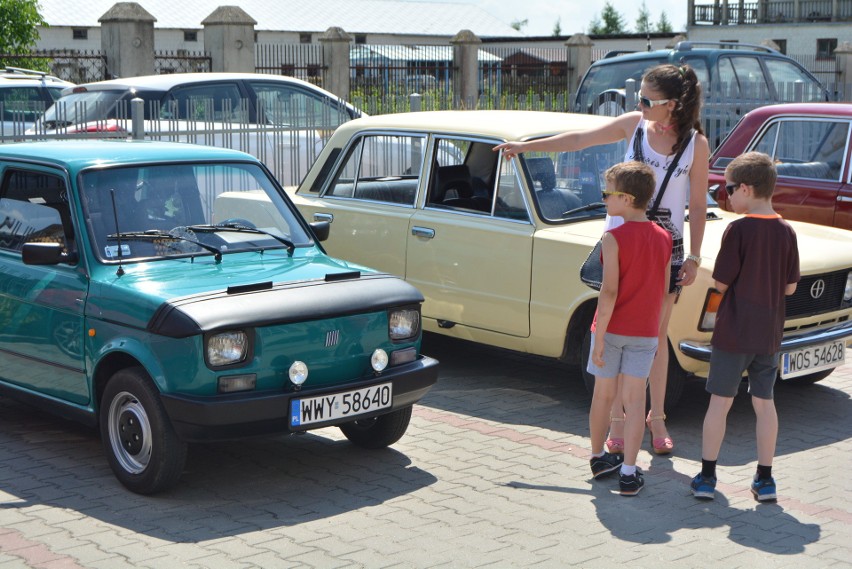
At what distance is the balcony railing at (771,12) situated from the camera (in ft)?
186

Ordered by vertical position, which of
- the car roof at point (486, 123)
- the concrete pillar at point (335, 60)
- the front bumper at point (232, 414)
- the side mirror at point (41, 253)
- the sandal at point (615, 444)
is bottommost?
the sandal at point (615, 444)

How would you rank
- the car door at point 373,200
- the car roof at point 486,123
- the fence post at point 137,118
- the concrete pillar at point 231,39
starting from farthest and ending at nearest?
the concrete pillar at point 231,39, the fence post at point 137,118, the car door at point 373,200, the car roof at point 486,123

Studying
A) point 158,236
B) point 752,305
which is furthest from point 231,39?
point 752,305

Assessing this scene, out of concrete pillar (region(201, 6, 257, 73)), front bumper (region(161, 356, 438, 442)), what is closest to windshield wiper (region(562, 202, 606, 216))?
front bumper (region(161, 356, 438, 442))

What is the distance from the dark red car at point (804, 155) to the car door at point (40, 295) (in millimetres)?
5180

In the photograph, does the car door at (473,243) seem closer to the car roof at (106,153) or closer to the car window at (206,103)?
the car roof at (106,153)

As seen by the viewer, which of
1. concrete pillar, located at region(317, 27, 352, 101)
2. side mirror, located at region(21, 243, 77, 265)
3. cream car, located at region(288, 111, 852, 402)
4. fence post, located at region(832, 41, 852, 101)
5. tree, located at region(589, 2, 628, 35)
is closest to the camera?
side mirror, located at region(21, 243, 77, 265)

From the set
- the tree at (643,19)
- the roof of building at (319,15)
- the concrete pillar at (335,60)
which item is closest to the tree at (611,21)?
the tree at (643,19)

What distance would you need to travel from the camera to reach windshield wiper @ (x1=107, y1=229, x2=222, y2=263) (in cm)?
610

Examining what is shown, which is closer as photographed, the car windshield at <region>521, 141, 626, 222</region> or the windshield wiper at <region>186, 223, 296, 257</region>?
the windshield wiper at <region>186, 223, 296, 257</region>

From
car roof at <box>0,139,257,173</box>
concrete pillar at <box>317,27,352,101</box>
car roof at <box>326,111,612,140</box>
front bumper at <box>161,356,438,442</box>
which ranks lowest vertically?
front bumper at <box>161,356,438,442</box>

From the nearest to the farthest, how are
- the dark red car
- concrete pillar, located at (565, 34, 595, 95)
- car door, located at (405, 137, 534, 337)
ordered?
car door, located at (405, 137, 534, 337), the dark red car, concrete pillar, located at (565, 34, 595, 95)

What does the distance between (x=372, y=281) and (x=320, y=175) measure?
284 centimetres

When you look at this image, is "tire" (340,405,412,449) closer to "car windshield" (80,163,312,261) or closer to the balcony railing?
"car windshield" (80,163,312,261)
